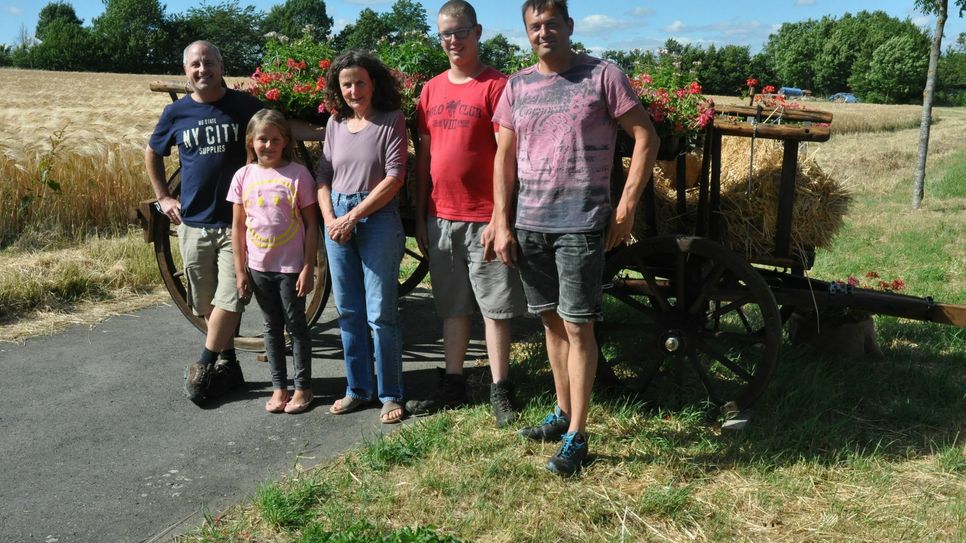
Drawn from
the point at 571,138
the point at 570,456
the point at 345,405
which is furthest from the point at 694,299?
the point at 345,405

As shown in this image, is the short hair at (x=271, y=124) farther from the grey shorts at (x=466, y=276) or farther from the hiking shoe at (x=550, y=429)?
the hiking shoe at (x=550, y=429)

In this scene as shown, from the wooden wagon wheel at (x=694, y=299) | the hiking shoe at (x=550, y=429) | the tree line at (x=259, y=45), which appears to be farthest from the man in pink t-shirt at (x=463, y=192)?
the tree line at (x=259, y=45)

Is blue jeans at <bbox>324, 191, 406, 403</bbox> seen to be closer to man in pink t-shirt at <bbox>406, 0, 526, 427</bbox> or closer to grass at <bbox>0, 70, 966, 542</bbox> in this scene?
man in pink t-shirt at <bbox>406, 0, 526, 427</bbox>

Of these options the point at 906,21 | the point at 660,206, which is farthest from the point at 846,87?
the point at 660,206

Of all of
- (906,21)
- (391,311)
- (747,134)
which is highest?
(906,21)

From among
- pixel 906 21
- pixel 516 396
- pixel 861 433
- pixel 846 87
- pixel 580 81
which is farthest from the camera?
pixel 906 21

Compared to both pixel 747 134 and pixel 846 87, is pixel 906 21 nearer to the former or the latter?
pixel 846 87

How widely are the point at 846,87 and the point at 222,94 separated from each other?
307ft

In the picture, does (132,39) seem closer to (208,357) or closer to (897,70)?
(897,70)

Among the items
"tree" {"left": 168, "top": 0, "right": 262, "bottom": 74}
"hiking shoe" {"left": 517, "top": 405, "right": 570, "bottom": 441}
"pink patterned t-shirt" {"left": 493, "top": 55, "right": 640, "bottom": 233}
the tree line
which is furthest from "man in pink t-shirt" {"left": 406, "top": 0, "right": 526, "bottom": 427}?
"tree" {"left": 168, "top": 0, "right": 262, "bottom": 74}

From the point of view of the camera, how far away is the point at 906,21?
9319cm

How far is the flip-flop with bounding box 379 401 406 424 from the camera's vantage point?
448cm

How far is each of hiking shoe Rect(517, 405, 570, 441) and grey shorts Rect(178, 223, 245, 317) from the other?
1.85 meters

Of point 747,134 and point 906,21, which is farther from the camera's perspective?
point 906,21
